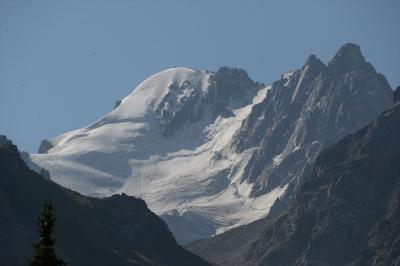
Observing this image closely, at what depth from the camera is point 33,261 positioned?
218 feet

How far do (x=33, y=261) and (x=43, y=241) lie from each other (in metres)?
1.29

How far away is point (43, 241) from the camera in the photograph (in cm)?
6694

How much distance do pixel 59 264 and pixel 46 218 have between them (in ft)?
9.19

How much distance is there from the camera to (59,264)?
66.2 metres

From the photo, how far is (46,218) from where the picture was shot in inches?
2635

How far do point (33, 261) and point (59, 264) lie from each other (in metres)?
1.56

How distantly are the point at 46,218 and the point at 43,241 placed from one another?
4.39ft

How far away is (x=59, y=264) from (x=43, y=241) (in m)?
1.77

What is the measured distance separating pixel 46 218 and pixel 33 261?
2563 mm
